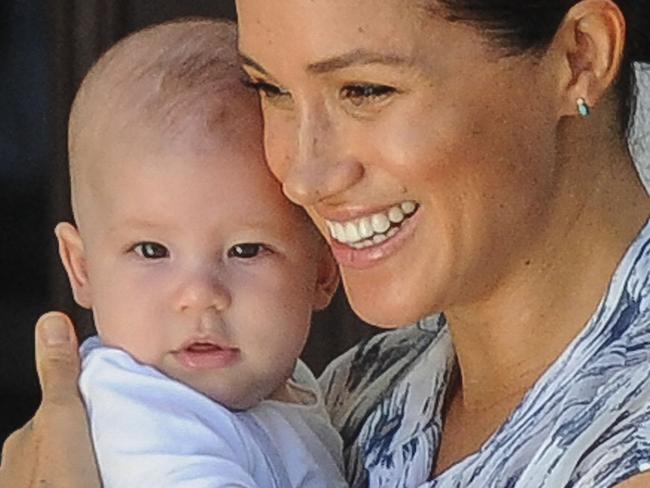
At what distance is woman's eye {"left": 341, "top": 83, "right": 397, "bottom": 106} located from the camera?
58.3 inches

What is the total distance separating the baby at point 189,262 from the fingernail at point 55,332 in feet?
0.31

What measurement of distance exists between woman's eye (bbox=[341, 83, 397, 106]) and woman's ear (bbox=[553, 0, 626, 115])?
156 millimetres

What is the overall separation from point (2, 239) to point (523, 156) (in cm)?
226

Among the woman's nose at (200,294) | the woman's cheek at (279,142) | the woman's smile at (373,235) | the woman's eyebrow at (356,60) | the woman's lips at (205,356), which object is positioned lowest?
the woman's lips at (205,356)

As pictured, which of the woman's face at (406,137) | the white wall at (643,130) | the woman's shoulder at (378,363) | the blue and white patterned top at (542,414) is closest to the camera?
the blue and white patterned top at (542,414)

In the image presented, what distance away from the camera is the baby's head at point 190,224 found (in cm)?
163

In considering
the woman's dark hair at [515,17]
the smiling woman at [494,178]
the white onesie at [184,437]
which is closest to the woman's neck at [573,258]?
the smiling woman at [494,178]

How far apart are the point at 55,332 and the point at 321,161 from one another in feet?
1.45

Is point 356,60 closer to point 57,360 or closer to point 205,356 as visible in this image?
point 205,356

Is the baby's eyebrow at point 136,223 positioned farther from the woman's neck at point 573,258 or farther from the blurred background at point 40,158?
the blurred background at point 40,158

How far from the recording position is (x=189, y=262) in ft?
5.35

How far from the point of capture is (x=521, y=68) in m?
1.50

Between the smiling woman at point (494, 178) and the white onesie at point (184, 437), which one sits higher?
the smiling woman at point (494, 178)

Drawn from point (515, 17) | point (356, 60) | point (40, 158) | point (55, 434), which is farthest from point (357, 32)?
point (40, 158)
